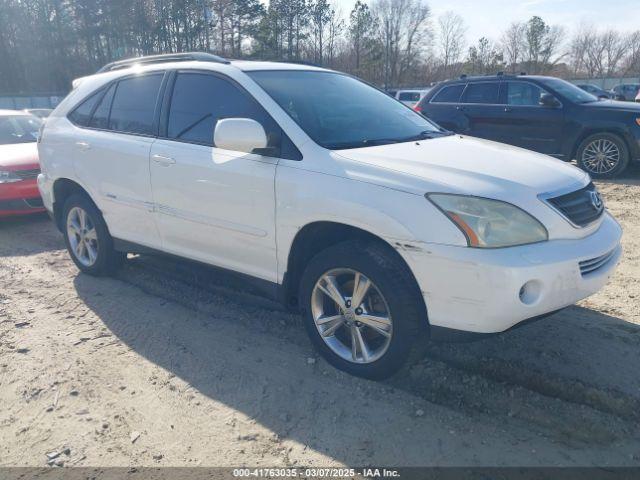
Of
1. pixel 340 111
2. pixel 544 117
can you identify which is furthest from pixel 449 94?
pixel 340 111

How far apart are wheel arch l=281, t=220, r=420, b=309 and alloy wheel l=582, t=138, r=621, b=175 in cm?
743

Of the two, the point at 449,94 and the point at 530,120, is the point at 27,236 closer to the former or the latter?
the point at 449,94

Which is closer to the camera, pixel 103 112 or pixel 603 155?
pixel 103 112

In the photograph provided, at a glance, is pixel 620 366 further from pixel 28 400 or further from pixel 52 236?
pixel 52 236

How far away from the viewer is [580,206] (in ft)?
10.0

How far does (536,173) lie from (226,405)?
2269 mm

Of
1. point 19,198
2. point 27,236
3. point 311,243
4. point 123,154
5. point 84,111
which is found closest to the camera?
point 311,243

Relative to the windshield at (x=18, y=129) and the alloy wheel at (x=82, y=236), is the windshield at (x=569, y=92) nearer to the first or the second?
the alloy wheel at (x=82, y=236)

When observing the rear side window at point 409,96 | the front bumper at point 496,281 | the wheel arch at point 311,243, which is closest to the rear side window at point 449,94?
the wheel arch at point 311,243

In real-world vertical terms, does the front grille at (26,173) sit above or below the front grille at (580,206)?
below

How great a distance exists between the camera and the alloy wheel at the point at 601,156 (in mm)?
8844

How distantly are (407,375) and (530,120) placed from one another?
7.69 metres

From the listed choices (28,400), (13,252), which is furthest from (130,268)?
(28,400)

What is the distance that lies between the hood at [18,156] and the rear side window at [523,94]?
317 inches
